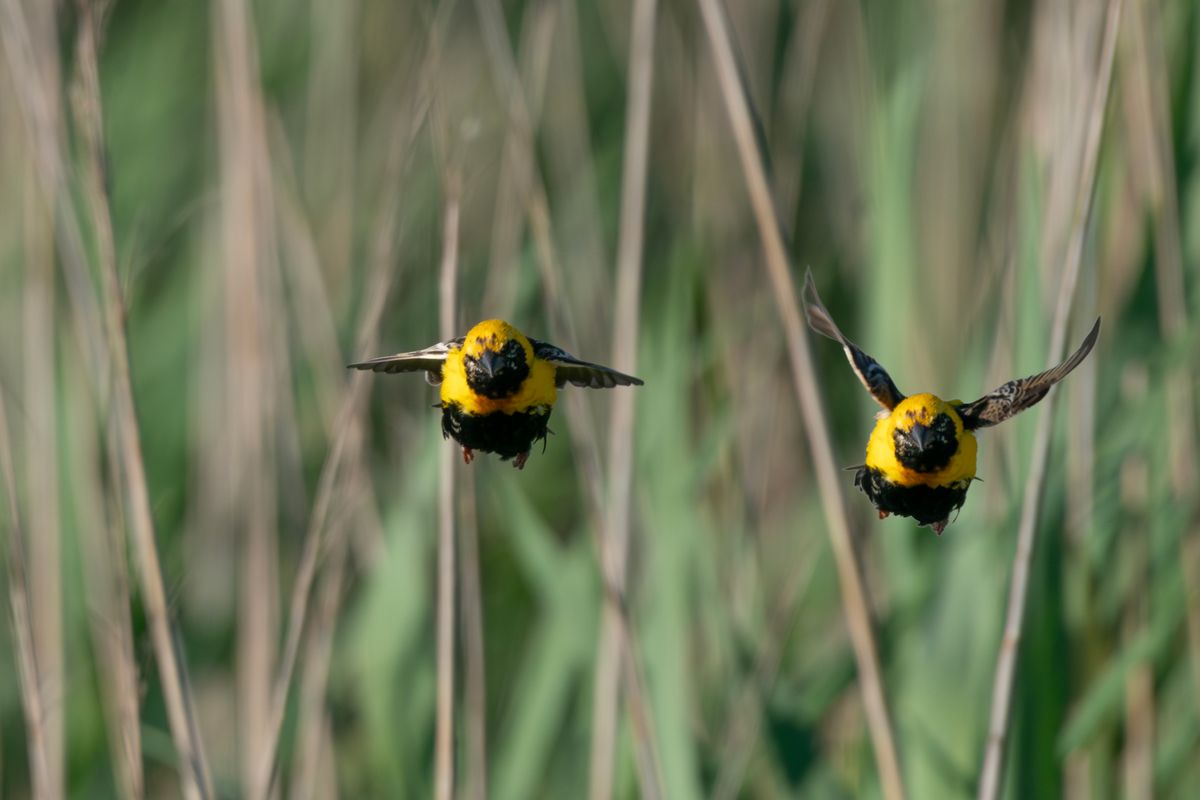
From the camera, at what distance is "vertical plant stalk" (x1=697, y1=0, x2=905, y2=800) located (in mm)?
901

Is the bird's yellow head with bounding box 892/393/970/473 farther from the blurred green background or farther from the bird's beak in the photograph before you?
the blurred green background

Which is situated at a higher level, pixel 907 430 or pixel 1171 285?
pixel 1171 285

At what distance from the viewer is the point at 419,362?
0.62 meters

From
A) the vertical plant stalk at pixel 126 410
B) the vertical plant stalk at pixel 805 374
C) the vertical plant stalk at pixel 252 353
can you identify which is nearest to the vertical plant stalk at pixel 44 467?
the vertical plant stalk at pixel 252 353

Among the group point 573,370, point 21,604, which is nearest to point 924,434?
point 573,370

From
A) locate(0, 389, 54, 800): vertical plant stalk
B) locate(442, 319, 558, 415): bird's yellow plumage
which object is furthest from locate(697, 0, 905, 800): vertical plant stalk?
locate(0, 389, 54, 800): vertical plant stalk

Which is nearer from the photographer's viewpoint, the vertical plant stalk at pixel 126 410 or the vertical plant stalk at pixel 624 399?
the vertical plant stalk at pixel 126 410

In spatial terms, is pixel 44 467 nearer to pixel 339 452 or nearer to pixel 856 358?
pixel 339 452

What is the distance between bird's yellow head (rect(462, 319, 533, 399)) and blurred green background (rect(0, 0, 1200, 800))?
314mm

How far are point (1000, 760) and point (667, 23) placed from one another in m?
1.20

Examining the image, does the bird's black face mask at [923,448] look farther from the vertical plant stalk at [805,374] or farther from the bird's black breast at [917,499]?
the vertical plant stalk at [805,374]

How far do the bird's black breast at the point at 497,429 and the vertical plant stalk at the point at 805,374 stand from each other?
351 mm

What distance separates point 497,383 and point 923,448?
0.57 feet

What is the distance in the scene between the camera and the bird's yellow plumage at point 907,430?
0.52 m
